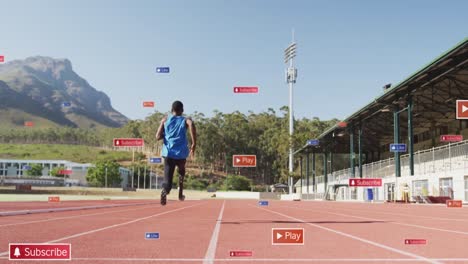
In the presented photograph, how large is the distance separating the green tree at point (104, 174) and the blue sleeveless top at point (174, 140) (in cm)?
11909

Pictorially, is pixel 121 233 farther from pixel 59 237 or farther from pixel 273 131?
pixel 273 131

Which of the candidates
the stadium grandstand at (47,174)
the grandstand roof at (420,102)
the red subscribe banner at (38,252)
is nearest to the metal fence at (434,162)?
the grandstand roof at (420,102)

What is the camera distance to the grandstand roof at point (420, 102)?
35194 millimetres

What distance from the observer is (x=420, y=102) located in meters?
49.8

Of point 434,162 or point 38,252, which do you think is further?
point 434,162

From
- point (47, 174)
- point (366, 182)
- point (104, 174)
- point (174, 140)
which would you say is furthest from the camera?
point (47, 174)

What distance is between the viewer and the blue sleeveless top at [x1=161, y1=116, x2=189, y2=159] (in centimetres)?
696

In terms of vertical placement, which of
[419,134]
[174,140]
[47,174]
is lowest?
[47,174]

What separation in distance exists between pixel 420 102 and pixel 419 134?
65.6 feet

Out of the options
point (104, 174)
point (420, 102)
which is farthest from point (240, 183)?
point (104, 174)

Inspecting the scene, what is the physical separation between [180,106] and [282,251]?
2.72 meters

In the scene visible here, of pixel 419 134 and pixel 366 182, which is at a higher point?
pixel 419 134

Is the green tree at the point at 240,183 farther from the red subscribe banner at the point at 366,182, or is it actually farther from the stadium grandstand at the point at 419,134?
the red subscribe banner at the point at 366,182

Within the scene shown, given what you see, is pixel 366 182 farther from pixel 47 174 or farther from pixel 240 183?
pixel 47 174
